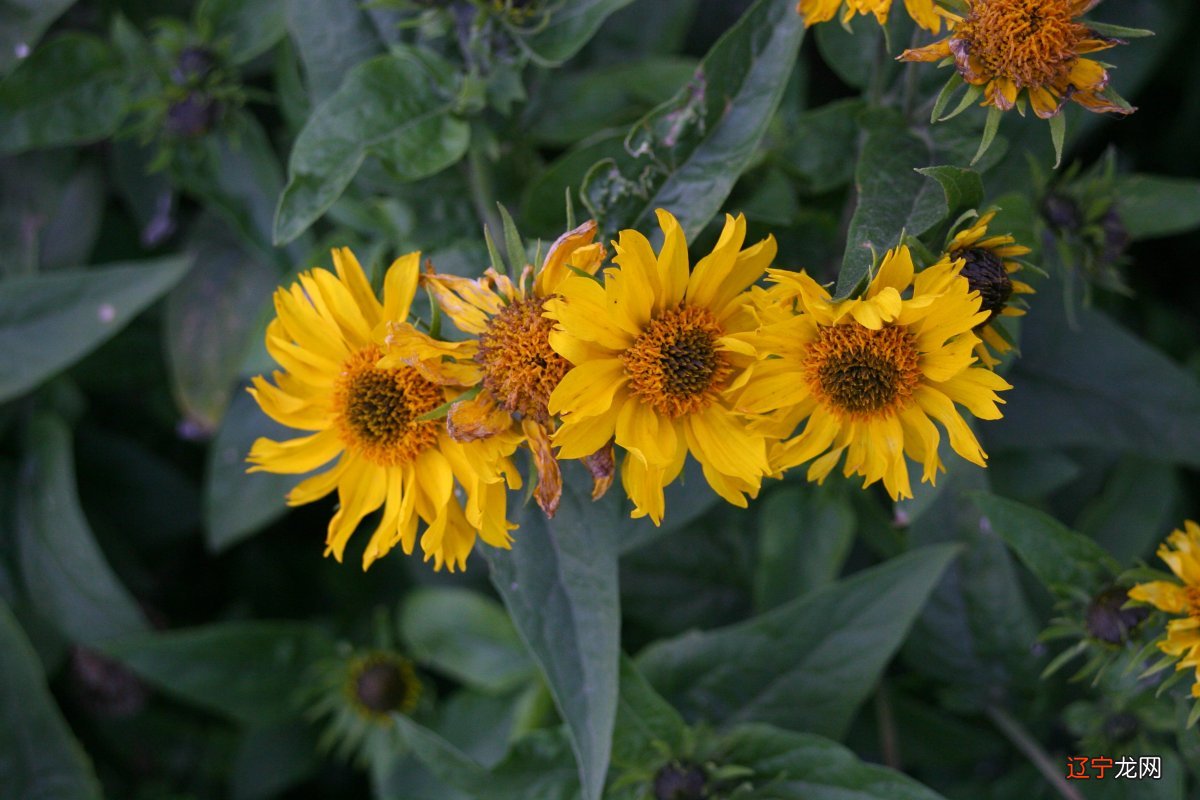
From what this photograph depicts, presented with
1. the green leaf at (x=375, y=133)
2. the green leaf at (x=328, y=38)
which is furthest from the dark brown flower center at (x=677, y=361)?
the green leaf at (x=328, y=38)

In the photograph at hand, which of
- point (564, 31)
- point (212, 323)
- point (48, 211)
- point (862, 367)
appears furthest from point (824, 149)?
point (48, 211)

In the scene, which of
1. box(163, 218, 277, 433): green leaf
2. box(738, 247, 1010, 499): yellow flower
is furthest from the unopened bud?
box(163, 218, 277, 433): green leaf

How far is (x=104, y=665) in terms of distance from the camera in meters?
1.79

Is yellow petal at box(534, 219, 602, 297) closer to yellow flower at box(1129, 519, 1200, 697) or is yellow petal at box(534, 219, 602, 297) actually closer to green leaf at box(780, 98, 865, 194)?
green leaf at box(780, 98, 865, 194)

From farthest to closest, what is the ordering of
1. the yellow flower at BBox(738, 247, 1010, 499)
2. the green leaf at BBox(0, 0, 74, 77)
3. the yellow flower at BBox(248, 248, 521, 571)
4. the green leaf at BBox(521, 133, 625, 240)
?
the green leaf at BBox(0, 0, 74, 77), the green leaf at BBox(521, 133, 625, 240), the yellow flower at BBox(248, 248, 521, 571), the yellow flower at BBox(738, 247, 1010, 499)

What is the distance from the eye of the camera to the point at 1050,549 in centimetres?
119

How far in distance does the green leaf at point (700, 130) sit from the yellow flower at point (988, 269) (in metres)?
0.28

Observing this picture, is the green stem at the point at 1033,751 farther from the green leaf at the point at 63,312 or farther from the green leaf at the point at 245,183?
the green leaf at the point at 63,312

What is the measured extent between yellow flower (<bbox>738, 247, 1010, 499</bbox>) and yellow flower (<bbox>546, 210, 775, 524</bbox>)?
0.04 meters

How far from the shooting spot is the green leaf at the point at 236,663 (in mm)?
1598

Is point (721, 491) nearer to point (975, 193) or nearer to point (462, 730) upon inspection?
point (975, 193)

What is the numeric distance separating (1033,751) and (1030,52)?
3.23 feet

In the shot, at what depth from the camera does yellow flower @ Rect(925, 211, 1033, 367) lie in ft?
2.94

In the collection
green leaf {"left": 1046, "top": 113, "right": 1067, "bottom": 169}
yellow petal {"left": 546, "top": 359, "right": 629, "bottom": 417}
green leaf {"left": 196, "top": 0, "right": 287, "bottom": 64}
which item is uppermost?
green leaf {"left": 196, "top": 0, "right": 287, "bottom": 64}
